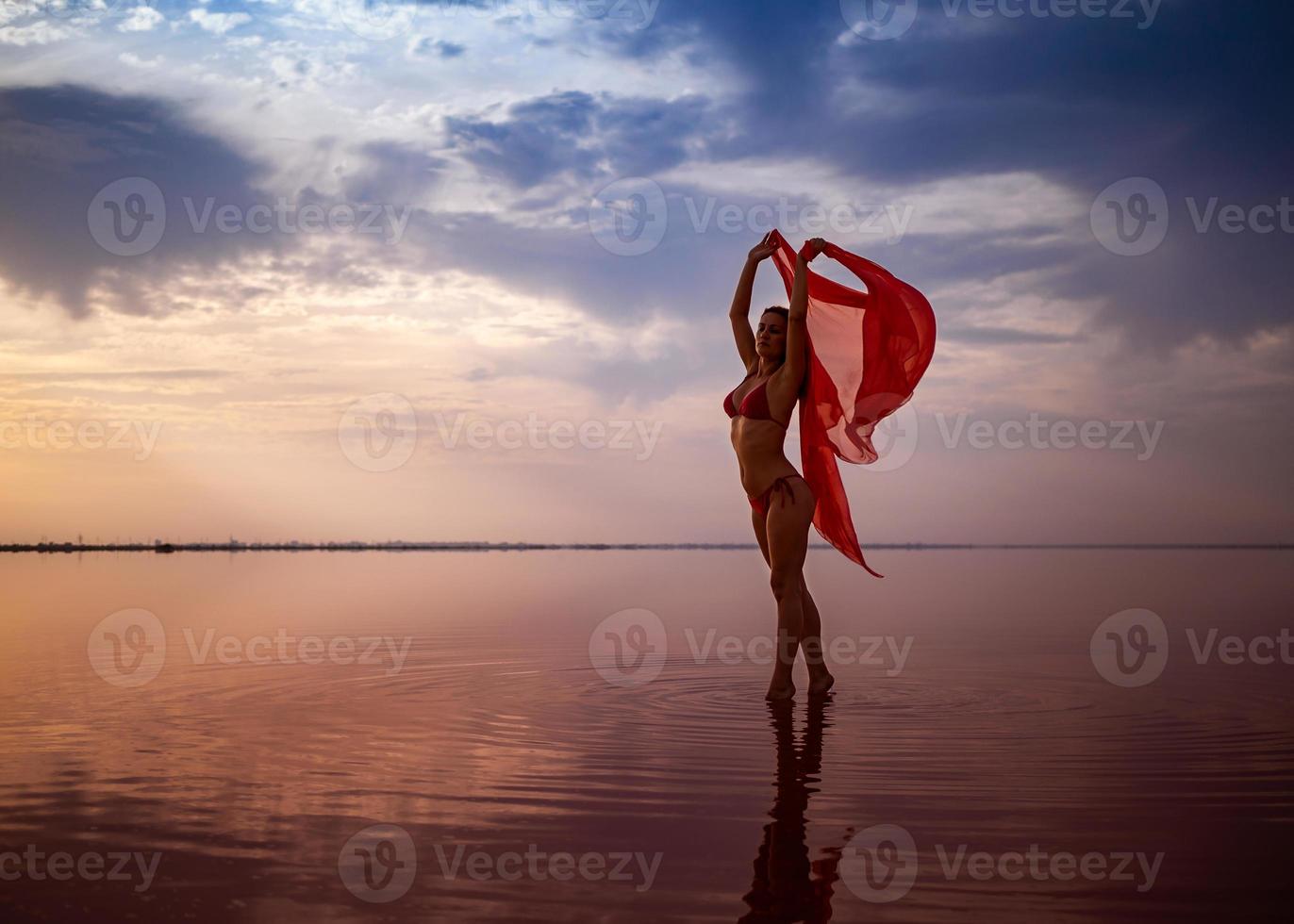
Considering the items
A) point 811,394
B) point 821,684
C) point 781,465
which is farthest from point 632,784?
point 811,394

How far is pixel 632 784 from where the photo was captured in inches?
233

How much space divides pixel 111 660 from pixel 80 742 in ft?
16.5

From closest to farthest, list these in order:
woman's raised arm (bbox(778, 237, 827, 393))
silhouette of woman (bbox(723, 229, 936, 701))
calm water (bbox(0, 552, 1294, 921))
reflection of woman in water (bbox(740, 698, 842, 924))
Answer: reflection of woman in water (bbox(740, 698, 842, 924)) → calm water (bbox(0, 552, 1294, 921)) → woman's raised arm (bbox(778, 237, 827, 393)) → silhouette of woman (bbox(723, 229, 936, 701))

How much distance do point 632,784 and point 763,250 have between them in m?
5.48

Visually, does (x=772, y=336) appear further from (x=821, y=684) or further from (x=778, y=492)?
(x=821, y=684)

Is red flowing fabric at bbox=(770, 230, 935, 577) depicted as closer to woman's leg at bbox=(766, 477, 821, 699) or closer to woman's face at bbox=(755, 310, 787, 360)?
woman's face at bbox=(755, 310, 787, 360)

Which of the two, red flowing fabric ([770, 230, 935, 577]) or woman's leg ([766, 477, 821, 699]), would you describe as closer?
woman's leg ([766, 477, 821, 699])

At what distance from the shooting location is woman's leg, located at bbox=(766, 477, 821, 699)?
9.02m

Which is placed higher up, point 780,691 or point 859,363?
point 859,363

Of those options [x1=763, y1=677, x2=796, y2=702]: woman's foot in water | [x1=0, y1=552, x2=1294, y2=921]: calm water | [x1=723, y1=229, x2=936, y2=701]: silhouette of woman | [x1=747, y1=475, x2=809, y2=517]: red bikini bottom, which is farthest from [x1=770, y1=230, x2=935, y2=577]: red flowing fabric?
[x1=0, y1=552, x2=1294, y2=921]: calm water

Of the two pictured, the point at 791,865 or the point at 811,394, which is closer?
the point at 791,865

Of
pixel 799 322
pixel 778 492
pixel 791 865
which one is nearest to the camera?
pixel 791 865

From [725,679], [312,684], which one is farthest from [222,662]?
[725,679]

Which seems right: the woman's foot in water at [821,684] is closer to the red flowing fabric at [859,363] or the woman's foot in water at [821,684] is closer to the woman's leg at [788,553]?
the woman's leg at [788,553]
